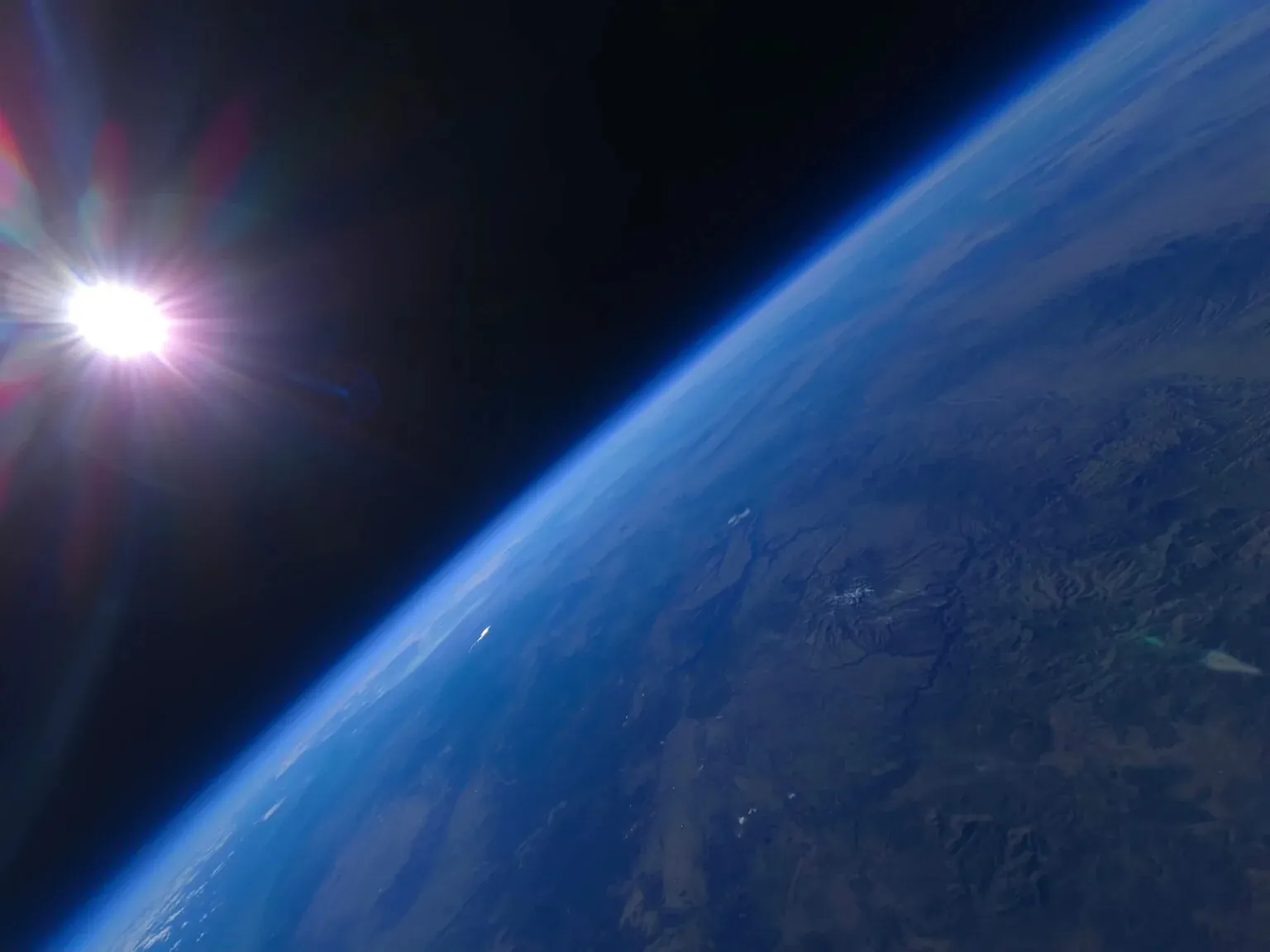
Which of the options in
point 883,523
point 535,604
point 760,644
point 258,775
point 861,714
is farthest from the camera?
point 258,775

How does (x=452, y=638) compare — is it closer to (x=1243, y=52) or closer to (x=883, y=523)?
(x=883, y=523)

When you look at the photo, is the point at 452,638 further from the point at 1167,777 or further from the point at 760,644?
the point at 1167,777

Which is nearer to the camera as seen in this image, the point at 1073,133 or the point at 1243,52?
the point at 1243,52

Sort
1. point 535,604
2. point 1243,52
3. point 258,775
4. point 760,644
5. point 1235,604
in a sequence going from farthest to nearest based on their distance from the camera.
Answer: point 258,775 < point 535,604 < point 1243,52 < point 760,644 < point 1235,604

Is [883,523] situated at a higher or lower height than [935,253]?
lower

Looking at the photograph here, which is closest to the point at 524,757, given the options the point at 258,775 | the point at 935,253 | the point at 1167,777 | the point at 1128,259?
the point at 1167,777

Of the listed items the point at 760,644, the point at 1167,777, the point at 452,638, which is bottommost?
the point at 1167,777
